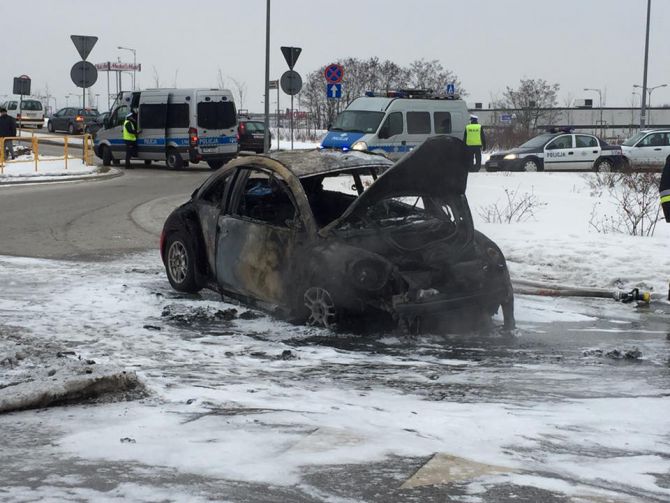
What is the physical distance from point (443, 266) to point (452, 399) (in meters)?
1.99

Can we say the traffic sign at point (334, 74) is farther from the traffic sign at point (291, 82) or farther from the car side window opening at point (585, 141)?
the car side window opening at point (585, 141)

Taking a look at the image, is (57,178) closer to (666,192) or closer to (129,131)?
(129,131)

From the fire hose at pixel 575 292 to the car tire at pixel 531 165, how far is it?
19.4 m

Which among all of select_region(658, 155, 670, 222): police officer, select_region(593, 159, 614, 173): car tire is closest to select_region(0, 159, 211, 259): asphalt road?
select_region(658, 155, 670, 222): police officer

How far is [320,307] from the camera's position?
7.45 metres

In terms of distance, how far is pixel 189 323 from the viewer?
313 inches

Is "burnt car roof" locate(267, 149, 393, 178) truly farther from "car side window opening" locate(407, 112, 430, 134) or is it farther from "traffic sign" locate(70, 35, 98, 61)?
"traffic sign" locate(70, 35, 98, 61)

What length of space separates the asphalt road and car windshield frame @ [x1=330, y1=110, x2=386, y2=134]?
4.32 meters

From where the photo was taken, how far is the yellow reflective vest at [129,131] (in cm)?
2835

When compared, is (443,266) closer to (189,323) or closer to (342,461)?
(189,323)

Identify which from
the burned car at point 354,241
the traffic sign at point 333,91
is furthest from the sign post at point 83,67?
the burned car at point 354,241

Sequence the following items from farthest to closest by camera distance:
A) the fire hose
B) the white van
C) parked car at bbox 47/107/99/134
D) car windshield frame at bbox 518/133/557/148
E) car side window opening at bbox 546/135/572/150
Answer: the white van, parked car at bbox 47/107/99/134, car windshield frame at bbox 518/133/557/148, car side window opening at bbox 546/135/572/150, the fire hose

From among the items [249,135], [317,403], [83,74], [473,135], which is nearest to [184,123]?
[83,74]

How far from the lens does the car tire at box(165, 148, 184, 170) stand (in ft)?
93.1
